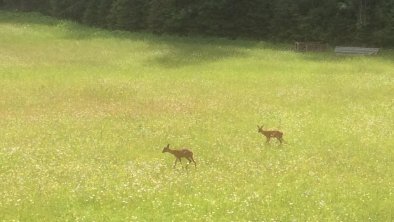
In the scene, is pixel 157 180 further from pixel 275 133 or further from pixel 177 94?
pixel 177 94

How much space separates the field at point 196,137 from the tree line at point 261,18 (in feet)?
27.3

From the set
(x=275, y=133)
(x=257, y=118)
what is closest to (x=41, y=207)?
(x=275, y=133)

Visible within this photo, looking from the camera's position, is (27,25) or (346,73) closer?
(346,73)

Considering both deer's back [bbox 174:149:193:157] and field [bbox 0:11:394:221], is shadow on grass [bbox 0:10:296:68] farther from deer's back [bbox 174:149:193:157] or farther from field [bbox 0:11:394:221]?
deer's back [bbox 174:149:193:157]

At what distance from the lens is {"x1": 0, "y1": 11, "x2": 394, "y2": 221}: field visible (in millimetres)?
13164

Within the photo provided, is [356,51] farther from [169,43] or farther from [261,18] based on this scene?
[169,43]

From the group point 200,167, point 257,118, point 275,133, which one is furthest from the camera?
point 257,118

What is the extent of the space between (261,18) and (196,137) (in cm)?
3065

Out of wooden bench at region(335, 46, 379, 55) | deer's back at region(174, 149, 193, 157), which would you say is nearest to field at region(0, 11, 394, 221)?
deer's back at region(174, 149, 193, 157)

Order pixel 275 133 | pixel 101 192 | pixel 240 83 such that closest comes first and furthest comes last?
1. pixel 101 192
2. pixel 275 133
3. pixel 240 83

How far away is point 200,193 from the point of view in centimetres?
1381

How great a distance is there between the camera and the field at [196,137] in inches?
518

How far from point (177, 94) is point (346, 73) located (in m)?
11.4

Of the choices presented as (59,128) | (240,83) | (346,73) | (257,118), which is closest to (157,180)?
(59,128)
